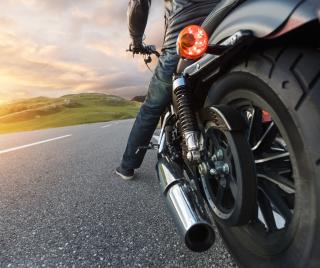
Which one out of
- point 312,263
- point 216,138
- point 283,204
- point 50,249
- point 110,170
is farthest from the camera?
point 110,170

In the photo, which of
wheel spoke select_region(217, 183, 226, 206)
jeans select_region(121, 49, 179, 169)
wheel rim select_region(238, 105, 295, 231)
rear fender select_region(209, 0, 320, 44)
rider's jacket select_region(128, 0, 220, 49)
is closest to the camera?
rear fender select_region(209, 0, 320, 44)

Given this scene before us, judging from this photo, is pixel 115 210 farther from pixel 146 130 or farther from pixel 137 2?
pixel 137 2

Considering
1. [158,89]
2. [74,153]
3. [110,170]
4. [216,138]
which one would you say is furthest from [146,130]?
[74,153]

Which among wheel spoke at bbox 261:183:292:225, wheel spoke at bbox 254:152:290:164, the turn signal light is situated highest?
the turn signal light

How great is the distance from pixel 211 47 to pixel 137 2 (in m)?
1.25

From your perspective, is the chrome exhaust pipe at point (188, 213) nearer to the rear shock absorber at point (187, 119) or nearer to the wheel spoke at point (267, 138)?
the rear shock absorber at point (187, 119)

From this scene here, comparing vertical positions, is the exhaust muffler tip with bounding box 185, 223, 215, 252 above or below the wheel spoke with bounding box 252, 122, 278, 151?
below

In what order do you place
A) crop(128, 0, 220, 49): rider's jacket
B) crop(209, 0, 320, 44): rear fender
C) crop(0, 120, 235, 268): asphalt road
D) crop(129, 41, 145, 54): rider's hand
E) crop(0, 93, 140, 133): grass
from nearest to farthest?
crop(209, 0, 320, 44): rear fender → crop(0, 120, 235, 268): asphalt road → crop(128, 0, 220, 49): rider's jacket → crop(129, 41, 145, 54): rider's hand → crop(0, 93, 140, 133): grass

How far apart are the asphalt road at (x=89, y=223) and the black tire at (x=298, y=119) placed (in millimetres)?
600

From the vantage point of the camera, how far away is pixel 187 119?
1656 mm

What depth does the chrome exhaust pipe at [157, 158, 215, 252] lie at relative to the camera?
1.38 meters

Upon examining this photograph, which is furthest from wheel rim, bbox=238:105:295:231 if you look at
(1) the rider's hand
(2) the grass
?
(2) the grass

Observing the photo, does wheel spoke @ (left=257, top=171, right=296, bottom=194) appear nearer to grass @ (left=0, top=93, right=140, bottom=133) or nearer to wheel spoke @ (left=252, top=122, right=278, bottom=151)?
wheel spoke @ (left=252, top=122, right=278, bottom=151)

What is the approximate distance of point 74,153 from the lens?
5227 millimetres
